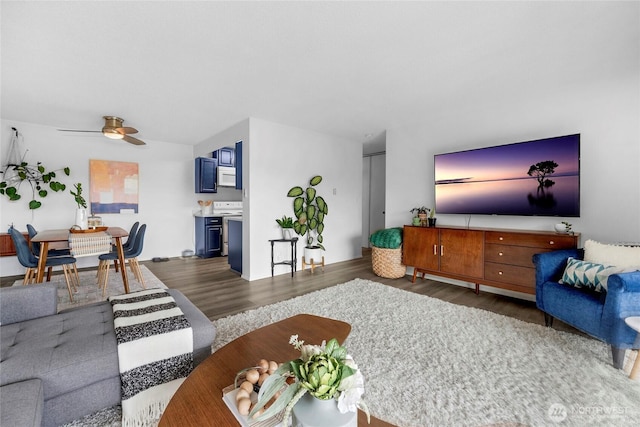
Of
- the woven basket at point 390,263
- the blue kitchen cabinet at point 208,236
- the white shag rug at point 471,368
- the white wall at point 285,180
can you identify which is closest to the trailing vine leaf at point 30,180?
the blue kitchen cabinet at point 208,236

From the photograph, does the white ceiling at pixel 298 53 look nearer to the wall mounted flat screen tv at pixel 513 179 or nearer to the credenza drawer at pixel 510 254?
the wall mounted flat screen tv at pixel 513 179

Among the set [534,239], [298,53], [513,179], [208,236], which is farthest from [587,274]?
[208,236]

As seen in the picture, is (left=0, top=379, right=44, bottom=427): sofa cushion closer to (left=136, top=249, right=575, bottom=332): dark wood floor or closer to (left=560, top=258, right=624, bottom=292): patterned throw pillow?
(left=136, top=249, right=575, bottom=332): dark wood floor

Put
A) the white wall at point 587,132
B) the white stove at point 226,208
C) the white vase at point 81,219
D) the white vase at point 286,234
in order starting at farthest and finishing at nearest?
the white stove at point 226,208 < the white vase at point 286,234 < the white vase at point 81,219 < the white wall at point 587,132

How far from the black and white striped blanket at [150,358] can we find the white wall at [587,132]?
3.88 metres

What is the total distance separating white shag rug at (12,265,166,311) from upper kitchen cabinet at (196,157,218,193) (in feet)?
6.91

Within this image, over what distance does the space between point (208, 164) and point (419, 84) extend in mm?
4772

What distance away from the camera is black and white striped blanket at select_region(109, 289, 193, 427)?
1.45m

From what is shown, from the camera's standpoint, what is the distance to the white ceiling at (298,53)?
1904 millimetres

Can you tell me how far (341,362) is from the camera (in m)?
0.82

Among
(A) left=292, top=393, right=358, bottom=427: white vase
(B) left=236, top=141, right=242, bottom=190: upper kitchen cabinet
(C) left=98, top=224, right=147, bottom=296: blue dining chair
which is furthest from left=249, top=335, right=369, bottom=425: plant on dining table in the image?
(B) left=236, top=141, right=242, bottom=190: upper kitchen cabinet

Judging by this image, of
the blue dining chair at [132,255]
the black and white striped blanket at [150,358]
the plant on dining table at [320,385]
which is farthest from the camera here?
the blue dining chair at [132,255]

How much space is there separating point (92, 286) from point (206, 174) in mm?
3061

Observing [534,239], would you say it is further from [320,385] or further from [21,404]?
[21,404]
